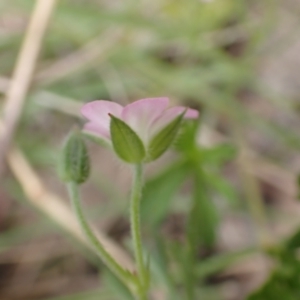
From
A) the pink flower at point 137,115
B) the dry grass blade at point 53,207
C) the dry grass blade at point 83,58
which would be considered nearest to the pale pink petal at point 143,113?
the pink flower at point 137,115

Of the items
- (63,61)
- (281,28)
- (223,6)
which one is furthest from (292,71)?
(63,61)

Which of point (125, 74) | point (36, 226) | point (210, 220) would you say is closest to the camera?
point (210, 220)

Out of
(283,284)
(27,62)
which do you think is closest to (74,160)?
(283,284)

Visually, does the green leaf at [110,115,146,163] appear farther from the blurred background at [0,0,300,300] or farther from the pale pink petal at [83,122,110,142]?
the blurred background at [0,0,300,300]

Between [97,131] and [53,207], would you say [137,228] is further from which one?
[53,207]

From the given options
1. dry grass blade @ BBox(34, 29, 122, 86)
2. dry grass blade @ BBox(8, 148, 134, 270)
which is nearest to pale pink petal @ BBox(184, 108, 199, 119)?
dry grass blade @ BBox(8, 148, 134, 270)

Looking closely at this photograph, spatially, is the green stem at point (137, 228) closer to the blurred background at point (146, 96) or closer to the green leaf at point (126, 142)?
the green leaf at point (126, 142)

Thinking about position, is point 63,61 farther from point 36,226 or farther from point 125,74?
point 36,226
